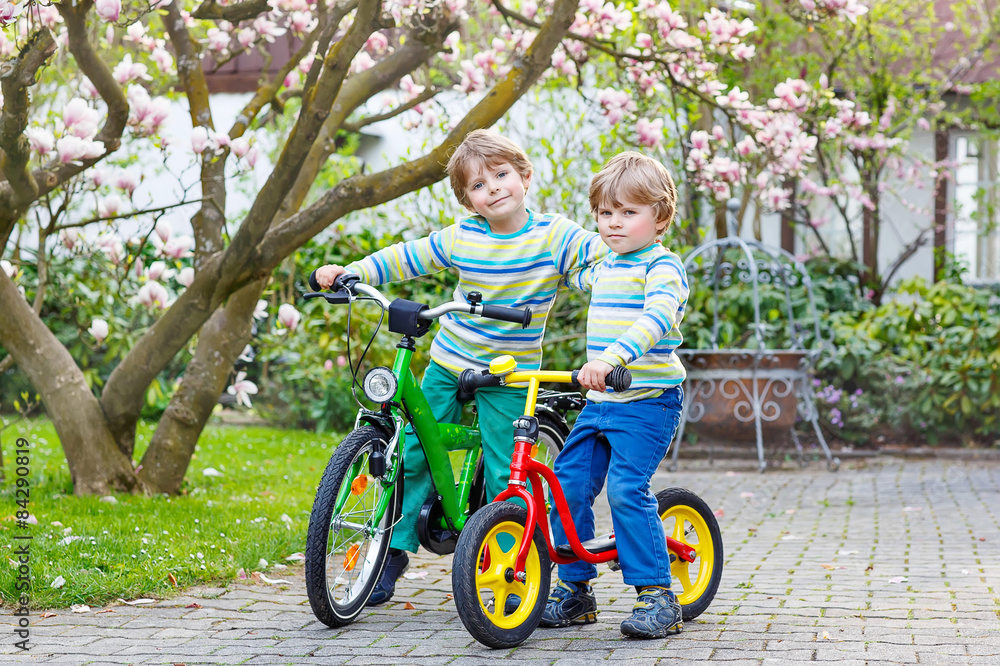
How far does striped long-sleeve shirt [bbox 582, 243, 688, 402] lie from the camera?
3.19 meters

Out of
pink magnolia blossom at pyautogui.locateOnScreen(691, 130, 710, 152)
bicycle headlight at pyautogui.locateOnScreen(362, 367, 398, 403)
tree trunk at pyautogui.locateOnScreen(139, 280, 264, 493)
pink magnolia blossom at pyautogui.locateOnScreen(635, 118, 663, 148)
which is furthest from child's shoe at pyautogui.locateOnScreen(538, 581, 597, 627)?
pink magnolia blossom at pyautogui.locateOnScreen(691, 130, 710, 152)

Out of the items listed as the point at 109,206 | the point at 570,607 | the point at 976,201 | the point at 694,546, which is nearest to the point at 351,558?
the point at 570,607

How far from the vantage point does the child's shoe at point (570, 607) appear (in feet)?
11.4

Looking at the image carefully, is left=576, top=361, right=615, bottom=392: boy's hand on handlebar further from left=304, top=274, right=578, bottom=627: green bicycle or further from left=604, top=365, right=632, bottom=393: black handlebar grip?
left=304, top=274, right=578, bottom=627: green bicycle

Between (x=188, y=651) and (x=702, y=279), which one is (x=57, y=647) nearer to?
(x=188, y=651)

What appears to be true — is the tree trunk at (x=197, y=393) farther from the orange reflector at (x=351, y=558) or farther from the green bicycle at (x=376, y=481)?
the orange reflector at (x=351, y=558)

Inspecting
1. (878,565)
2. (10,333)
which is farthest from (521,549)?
(10,333)

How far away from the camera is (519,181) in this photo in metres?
3.51

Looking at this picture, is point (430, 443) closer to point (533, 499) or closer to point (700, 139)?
point (533, 499)

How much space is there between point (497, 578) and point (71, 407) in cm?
295

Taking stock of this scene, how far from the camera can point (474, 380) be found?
11.1 ft

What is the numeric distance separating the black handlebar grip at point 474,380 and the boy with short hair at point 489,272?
0.16m

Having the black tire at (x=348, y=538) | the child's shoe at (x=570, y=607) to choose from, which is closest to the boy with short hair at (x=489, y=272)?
the black tire at (x=348, y=538)

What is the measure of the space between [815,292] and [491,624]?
7.43 metres
